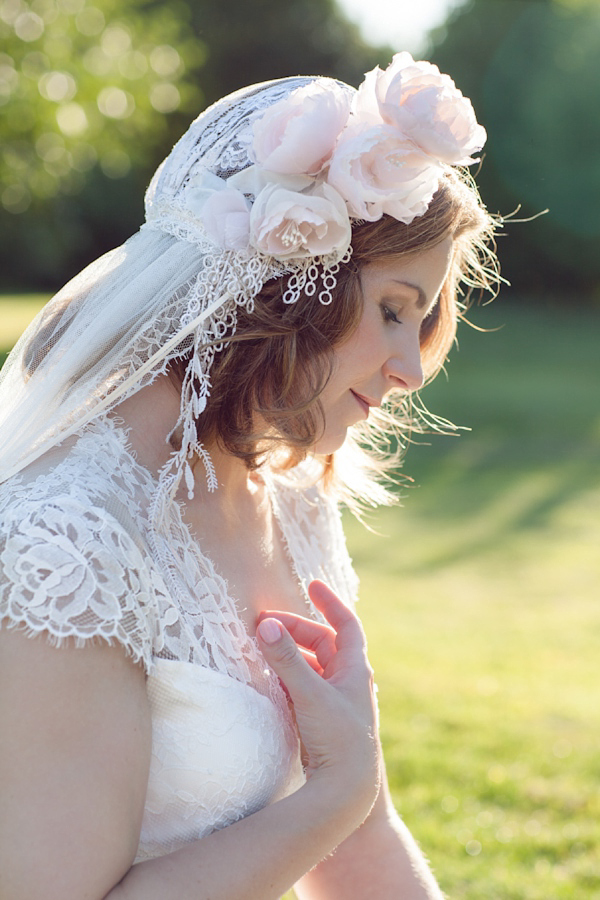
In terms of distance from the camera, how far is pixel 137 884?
4.45 feet

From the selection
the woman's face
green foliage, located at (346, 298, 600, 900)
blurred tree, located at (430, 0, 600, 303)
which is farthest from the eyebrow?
blurred tree, located at (430, 0, 600, 303)

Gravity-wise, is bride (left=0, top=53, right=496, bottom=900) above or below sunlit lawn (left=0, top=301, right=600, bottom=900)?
above

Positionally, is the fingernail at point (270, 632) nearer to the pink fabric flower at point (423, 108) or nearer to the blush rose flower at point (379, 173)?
the blush rose flower at point (379, 173)

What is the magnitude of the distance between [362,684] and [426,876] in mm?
606

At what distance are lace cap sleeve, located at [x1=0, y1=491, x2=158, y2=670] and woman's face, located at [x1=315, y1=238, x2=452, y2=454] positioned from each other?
561mm

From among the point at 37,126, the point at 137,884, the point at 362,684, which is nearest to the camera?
the point at 137,884

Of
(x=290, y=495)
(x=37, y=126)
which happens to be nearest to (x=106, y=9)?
(x=37, y=126)

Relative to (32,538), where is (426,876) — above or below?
below

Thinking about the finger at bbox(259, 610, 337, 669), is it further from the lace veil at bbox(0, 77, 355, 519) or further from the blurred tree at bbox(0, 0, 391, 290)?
the blurred tree at bbox(0, 0, 391, 290)

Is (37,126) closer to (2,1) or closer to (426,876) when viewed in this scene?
(2,1)

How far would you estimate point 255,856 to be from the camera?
4.75 feet

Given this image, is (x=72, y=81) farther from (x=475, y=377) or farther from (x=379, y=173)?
(x=379, y=173)

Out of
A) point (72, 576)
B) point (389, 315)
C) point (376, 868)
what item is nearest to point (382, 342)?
point (389, 315)

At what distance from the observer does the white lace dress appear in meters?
1.41
